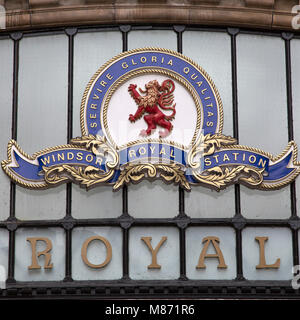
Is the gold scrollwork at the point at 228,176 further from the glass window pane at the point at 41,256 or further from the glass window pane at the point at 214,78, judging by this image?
the glass window pane at the point at 41,256

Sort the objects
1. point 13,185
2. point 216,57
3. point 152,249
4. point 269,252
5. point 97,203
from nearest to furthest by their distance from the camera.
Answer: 1. point 152,249
2. point 269,252
3. point 97,203
4. point 13,185
5. point 216,57

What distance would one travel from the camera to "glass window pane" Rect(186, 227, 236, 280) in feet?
64.6

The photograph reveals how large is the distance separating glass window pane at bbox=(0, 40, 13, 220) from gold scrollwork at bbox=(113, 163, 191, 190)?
2.25m

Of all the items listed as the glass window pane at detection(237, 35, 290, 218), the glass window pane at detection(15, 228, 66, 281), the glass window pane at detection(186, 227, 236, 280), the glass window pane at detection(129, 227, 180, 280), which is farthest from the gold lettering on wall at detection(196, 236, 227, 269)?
the glass window pane at detection(15, 228, 66, 281)

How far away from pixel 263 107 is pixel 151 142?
2.31 meters

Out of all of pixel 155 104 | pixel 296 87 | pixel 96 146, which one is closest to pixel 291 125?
pixel 296 87

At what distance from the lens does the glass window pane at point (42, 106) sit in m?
20.0

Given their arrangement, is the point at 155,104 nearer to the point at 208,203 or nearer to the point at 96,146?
the point at 96,146

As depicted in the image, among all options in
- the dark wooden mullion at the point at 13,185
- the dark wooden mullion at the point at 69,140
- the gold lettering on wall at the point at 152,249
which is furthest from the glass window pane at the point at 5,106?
the gold lettering on wall at the point at 152,249

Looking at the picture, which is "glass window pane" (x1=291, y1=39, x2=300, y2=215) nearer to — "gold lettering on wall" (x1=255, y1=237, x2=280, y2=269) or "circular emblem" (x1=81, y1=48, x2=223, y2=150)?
"gold lettering on wall" (x1=255, y1=237, x2=280, y2=269)

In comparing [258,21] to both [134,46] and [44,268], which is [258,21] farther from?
[44,268]

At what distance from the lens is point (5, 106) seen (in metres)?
20.5

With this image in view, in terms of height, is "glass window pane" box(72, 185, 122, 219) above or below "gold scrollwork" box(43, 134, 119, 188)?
below
